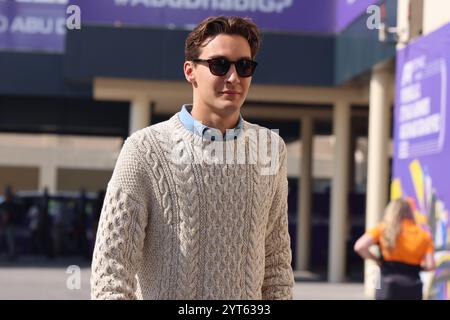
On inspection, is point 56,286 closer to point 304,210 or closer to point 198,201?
point 304,210

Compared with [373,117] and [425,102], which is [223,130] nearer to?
[425,102]

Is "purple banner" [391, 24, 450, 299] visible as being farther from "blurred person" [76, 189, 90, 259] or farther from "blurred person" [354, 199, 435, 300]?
"blurred person" [76, 189, 90, 259]

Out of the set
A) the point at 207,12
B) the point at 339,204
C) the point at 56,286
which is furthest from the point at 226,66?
the point at 339,204

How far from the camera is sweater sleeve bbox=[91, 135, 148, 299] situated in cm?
325

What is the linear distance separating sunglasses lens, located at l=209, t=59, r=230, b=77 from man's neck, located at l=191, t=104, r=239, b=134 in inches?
4.6

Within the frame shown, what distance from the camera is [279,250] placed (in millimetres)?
3535

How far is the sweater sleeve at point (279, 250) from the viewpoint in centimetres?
348

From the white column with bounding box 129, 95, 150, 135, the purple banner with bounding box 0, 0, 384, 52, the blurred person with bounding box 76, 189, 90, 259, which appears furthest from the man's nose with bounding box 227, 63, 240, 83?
the blurred person with bounding box 76, 189, 90, 259

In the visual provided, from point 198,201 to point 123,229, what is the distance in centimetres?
23

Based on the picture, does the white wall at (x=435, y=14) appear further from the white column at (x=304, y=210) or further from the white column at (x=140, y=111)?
the white column at (x=304, y=210)

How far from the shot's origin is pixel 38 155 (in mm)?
53688

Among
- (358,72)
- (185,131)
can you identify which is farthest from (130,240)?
→ (358,72)
